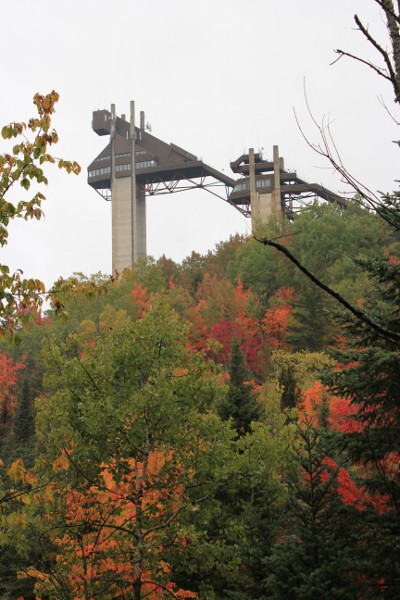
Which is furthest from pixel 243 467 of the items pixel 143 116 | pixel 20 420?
pixel 143 116

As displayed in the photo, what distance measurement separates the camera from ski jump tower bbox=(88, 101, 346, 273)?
248 feet

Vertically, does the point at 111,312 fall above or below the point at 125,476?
above

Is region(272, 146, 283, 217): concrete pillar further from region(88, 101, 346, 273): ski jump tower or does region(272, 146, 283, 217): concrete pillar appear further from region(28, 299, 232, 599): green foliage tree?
region(28, 299, 232, 599): green foliage tree

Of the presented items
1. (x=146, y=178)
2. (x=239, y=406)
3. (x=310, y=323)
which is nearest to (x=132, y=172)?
(x=146, y=178)

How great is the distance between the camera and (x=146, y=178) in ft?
262

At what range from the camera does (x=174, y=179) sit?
8156 cm

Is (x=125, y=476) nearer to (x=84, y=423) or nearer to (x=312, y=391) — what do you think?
(x=84, y=423)

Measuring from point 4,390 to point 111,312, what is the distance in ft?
34.5

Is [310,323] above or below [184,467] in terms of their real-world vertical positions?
above

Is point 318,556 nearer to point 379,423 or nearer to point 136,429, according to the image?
point 379,423

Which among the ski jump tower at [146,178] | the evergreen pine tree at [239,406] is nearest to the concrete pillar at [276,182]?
the ski jump tower at [146,178]

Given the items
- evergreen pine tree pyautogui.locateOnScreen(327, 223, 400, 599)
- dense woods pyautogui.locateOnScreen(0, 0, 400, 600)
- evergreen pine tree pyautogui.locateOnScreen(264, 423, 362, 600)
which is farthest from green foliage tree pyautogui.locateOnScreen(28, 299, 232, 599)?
evergreen pine tree pyautogui.locateOnScreen(327, 223, 400, 599)

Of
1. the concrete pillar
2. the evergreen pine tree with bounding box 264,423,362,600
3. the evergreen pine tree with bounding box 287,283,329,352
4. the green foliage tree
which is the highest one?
the concrete pillar

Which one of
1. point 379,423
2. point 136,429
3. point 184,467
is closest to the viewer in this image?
point 379,423
